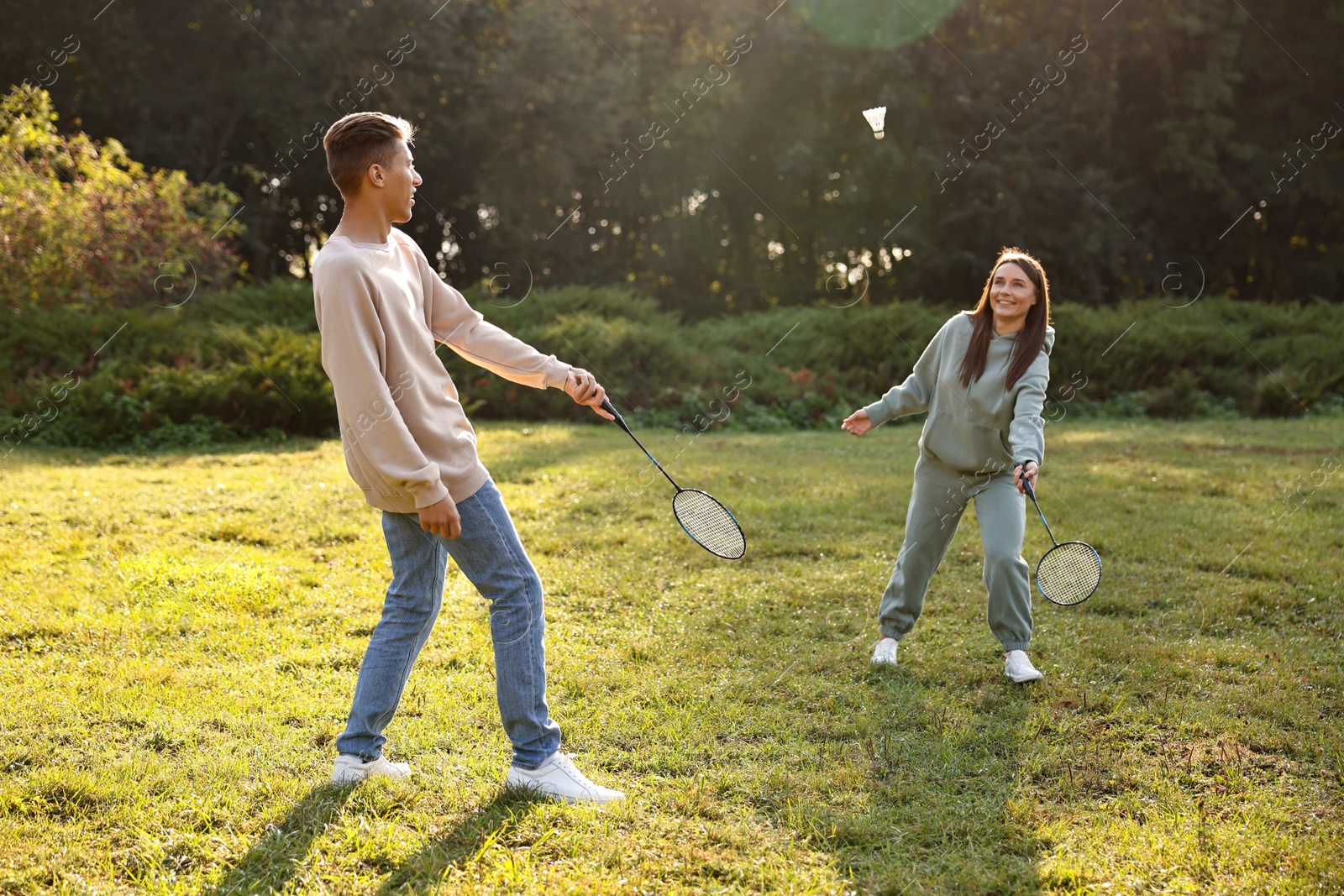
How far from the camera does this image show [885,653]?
5.25m

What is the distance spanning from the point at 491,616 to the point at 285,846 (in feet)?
3.13

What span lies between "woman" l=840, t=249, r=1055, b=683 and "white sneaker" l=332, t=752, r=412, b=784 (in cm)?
249

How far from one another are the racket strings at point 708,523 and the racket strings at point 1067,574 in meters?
1.35

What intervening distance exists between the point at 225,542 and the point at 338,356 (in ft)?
15.7

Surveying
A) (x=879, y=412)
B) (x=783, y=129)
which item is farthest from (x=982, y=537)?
(x=783, y=129)

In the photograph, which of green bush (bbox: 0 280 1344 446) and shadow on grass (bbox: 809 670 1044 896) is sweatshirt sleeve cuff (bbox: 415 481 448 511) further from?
green bush (bbox: 0 280 1344 446)

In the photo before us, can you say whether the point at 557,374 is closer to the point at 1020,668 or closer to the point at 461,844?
the point at 461,844

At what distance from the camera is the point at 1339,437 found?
12.7 meters

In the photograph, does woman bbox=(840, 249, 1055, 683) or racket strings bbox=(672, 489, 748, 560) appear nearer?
racket strings bbox=(672, 489, 748, 560)

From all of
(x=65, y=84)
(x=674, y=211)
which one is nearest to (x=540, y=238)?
(x=674, y=211)

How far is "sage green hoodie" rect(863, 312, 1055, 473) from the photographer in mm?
4816

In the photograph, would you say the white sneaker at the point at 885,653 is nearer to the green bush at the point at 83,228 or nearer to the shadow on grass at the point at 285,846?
the shadow on grass at the point at 285,846

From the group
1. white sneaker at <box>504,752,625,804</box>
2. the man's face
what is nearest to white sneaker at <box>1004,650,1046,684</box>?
white sneaker at <box>504,752,625,804</box>

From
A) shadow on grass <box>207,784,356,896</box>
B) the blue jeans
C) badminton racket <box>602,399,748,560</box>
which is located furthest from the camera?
badminton racket <box>602,399,748,560</box>
